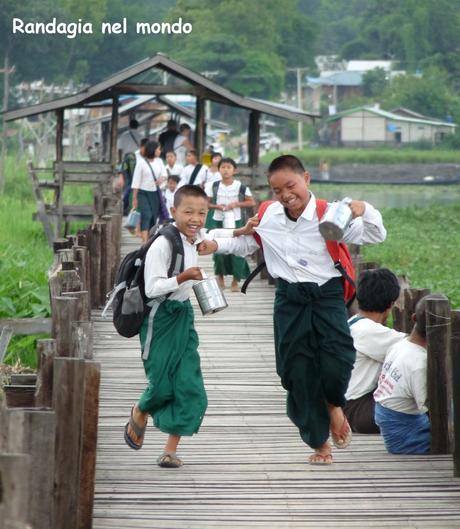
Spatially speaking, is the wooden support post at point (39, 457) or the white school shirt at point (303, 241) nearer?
the wooden support post at point (39, 457)

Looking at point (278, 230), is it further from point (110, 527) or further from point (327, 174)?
point (327, 174)

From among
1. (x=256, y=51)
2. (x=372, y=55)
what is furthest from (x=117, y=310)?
(x=372, y=55)

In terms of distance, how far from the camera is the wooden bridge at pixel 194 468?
5039mm

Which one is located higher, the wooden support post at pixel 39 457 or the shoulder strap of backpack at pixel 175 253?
the shoulder strap of backpack at pixel 175 253

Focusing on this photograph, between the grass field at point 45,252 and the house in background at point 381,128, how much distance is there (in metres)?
36.5

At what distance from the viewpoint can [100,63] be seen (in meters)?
81.1

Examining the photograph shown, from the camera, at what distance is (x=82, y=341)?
19.6 feet

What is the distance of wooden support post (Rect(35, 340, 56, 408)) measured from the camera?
5879 millimetres

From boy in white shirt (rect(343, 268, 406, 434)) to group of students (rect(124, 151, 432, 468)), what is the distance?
0.85 m

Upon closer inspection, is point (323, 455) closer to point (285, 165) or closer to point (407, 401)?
point (407, 401)

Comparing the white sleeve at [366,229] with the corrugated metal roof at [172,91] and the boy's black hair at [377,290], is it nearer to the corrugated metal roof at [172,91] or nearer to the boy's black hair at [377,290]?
the boy's black hair at [377,290]

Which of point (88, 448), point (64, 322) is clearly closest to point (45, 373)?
point (88, 448)

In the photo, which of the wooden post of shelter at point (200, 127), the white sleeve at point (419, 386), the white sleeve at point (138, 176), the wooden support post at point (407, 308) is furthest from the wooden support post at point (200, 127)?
the white sleeve at point (419, 386)

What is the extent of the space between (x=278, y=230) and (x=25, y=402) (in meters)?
1.54
